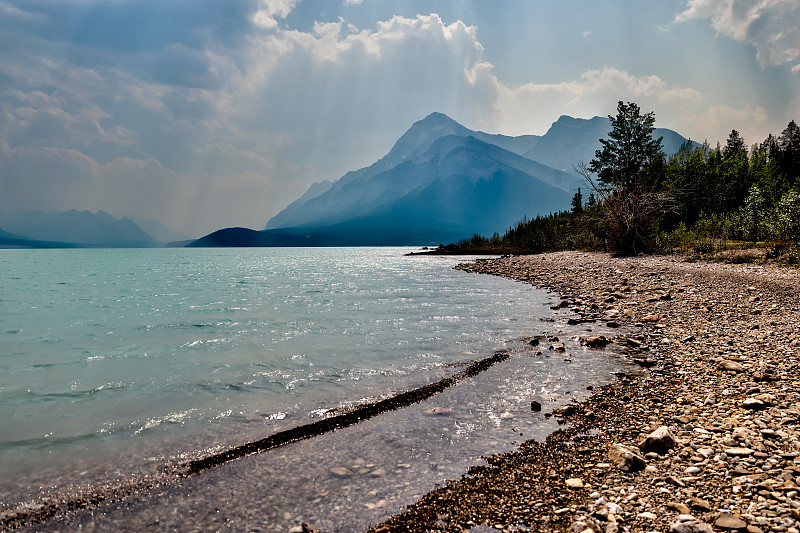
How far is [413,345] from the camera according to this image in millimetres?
14297

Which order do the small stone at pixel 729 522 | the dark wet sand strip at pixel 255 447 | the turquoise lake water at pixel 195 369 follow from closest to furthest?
the small stone at pixel 729 522, the dark wet sand strip at pixel 255 447, the turquoise lake water at pixel 195 369

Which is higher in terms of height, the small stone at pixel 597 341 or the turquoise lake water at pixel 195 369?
the small stone at pixel 597 341

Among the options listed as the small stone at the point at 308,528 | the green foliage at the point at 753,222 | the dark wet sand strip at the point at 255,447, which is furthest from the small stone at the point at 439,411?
the green foliage at the point at 753,222

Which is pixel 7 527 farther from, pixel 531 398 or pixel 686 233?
pixel 686 233

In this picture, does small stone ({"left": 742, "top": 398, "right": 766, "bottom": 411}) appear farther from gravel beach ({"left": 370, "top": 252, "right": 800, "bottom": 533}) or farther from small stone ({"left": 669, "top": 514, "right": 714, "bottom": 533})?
small stone ({"left": 669, "top": 514, "right": 714, "bottom": 533})

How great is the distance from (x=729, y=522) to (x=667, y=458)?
65.3 inches

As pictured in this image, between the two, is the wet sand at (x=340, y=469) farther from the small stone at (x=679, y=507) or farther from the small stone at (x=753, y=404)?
the small stone at (x=753, y=404)

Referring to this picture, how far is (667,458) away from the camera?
17.8 ft

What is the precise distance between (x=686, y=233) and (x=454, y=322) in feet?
116

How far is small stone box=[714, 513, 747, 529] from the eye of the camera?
12.4 ft

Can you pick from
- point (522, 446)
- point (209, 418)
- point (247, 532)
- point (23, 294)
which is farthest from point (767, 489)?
point (23, 294)

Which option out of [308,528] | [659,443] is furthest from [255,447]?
[659,443]

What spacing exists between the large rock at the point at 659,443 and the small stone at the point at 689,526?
70.9 inches

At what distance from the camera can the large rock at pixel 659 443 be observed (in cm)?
562
